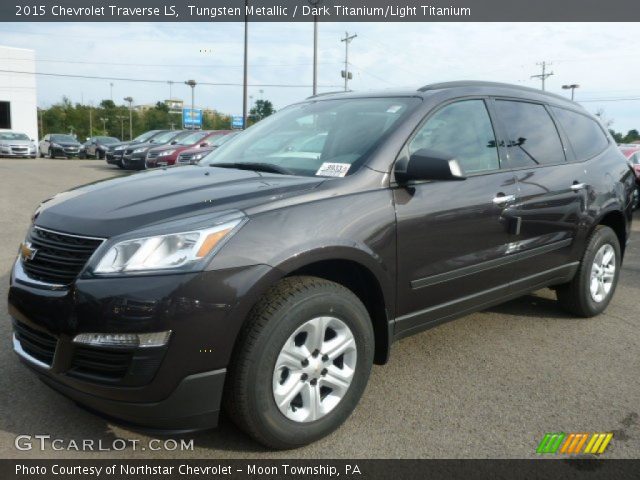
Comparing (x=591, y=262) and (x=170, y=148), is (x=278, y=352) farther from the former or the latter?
(x=170, y=148)

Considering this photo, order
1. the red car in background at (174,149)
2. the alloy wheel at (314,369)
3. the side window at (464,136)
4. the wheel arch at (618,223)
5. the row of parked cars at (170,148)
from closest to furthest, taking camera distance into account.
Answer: the alloy wheel at (314,369)
the side window at (464,136)
the wheel arch at (618,223)
the row of parked cars at (170,148)
the red car in background at (174,149)

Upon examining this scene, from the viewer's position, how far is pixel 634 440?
2.77m

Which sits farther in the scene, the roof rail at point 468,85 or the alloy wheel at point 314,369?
the roof rail at point 468,85

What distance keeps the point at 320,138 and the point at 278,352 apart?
148 centimetres

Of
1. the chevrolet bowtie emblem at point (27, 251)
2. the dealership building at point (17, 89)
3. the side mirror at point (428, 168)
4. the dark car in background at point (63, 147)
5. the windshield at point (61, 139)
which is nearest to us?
the chevrolet bowtie emblem at point (27, 251)

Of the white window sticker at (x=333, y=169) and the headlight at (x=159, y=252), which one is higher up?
the white window sticker at (x=333, y=169)

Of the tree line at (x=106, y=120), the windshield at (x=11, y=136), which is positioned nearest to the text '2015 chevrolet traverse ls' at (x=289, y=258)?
the windshield at (x=11, y=136)

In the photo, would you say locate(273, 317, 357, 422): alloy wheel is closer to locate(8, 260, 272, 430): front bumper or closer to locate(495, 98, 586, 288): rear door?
locate(8, 260, 272, 430): front bumper

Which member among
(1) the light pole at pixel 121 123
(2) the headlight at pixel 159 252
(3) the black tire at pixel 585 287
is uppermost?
(1) the light pole at pixel 121 123

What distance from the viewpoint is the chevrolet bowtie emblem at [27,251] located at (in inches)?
106

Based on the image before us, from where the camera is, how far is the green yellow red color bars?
8.86ft

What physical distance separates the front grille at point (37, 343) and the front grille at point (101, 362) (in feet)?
0.49

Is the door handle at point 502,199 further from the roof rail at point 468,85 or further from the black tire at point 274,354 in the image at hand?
the black tire at point 274,354

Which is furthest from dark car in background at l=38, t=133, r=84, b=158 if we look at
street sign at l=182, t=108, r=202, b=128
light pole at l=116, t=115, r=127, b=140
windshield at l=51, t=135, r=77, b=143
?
light pole at l=116, t=115, r=127, b=140
